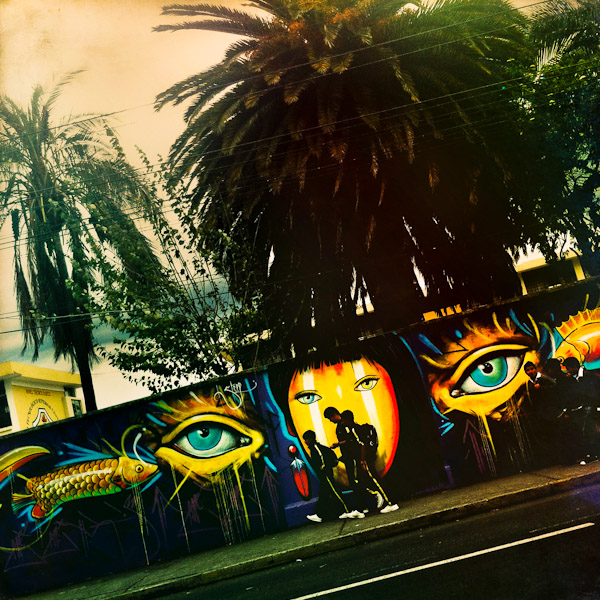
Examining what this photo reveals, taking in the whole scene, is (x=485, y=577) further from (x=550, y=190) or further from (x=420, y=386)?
(x=550, y=190)

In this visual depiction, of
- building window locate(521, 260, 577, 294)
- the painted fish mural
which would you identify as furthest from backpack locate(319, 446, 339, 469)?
building window locate(521, 260, 577, 294)

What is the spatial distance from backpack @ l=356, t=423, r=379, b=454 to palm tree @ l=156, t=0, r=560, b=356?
226 inches

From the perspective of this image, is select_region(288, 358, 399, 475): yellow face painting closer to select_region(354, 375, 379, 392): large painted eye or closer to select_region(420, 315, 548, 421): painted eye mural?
select_region(354, 375, 379, 392): large painted eye

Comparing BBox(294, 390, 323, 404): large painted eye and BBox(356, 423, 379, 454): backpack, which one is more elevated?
BBox(294, 390, 323, 404): large painted eye

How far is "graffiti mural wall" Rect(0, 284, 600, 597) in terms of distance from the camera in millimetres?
9578

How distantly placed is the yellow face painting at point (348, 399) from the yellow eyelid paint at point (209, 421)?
797mm

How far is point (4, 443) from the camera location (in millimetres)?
10172

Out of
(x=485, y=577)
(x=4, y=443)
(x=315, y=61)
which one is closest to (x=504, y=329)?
(x=485, y=577)

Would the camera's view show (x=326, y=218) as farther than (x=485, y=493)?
Yes

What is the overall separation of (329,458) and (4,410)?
18598 mm

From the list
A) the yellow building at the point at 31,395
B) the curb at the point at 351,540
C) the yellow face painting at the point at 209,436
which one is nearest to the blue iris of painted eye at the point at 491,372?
the curb at the point at 351,540

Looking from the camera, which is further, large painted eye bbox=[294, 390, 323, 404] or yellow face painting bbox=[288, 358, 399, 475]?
large painted eye bbox=[294, 390, 323, 404]

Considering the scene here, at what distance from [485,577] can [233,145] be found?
1068cm

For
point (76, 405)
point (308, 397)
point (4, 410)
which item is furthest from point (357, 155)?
point (76, 405)
